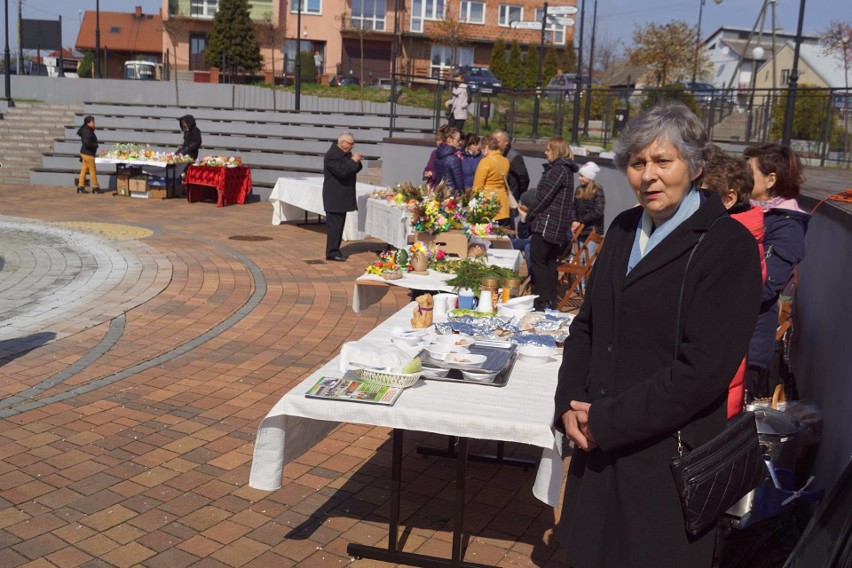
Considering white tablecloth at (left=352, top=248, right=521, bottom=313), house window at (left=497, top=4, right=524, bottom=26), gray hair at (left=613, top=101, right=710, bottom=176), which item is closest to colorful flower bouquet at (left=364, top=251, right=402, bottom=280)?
white tablecloth at (left=352, top=248, right=521, bottom=313)

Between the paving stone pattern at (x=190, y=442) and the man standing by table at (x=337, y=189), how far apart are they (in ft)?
3.71

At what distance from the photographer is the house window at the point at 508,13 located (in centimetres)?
5656

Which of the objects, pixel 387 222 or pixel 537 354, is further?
pixel 387 222

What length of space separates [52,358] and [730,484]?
6.06 metres

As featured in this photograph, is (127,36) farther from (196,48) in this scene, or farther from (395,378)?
(395,378)

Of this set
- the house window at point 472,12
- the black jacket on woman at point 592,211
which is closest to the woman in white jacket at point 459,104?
the black jacket on woman at point 592,211

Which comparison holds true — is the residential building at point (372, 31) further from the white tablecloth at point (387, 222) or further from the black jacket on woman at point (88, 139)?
the white tablecloth at point (387, 222)

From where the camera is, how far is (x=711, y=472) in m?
2.38

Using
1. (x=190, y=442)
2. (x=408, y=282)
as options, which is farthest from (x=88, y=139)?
(x=190, y=442)

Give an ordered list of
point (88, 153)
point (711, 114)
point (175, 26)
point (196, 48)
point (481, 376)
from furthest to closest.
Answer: point (196, 48) < point (175, 26) < point (88, 153) < point (711, 114) < point (481, 376)

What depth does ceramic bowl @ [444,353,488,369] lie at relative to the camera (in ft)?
12.2

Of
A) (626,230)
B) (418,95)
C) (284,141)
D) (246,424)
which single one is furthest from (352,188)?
(418,95)

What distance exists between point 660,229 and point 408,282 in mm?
4015

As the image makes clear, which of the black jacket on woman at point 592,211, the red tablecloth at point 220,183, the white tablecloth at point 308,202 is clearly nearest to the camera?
the black jacket on woman at point 592,211
